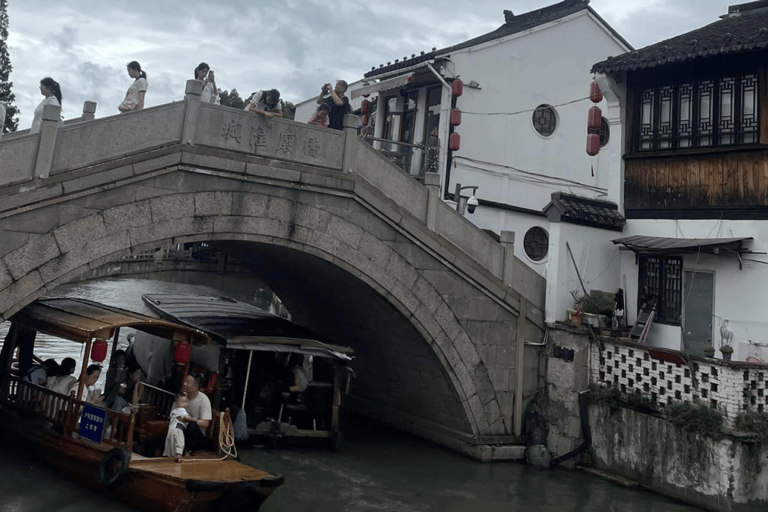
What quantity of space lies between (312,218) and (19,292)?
4.04 meters

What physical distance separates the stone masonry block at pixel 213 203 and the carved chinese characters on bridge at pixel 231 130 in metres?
0.82

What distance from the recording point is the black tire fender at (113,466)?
7.93m

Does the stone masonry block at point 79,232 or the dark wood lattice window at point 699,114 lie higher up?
the dark wood lattice window at point 699,114

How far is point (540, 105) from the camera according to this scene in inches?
712

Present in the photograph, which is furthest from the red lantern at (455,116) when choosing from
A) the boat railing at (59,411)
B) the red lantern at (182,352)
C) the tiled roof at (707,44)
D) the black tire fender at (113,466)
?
the black tire fender at (113,466)

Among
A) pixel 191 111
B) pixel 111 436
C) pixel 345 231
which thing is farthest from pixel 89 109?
pixel 111 436

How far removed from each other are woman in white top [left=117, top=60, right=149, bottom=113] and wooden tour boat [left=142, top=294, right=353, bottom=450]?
3.76 meters

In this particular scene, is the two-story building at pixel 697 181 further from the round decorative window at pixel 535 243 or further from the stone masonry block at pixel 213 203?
the stone masonry block at pixel 213 203

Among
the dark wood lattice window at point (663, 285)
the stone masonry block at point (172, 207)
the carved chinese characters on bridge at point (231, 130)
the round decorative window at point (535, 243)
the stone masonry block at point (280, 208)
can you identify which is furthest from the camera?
the round decorative window at point (535, 243)

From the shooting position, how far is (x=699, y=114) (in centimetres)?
1152

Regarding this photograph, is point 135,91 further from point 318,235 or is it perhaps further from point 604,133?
point 604,133

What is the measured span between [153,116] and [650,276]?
347 inches

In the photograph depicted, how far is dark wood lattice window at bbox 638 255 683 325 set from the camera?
1170 cm

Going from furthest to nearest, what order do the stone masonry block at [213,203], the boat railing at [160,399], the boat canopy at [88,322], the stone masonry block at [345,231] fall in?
the stone masonry block at [345,231] → the boat railing at [160,399] → the stone masonry block at [213,203] → the boat canopy at [88,322]
